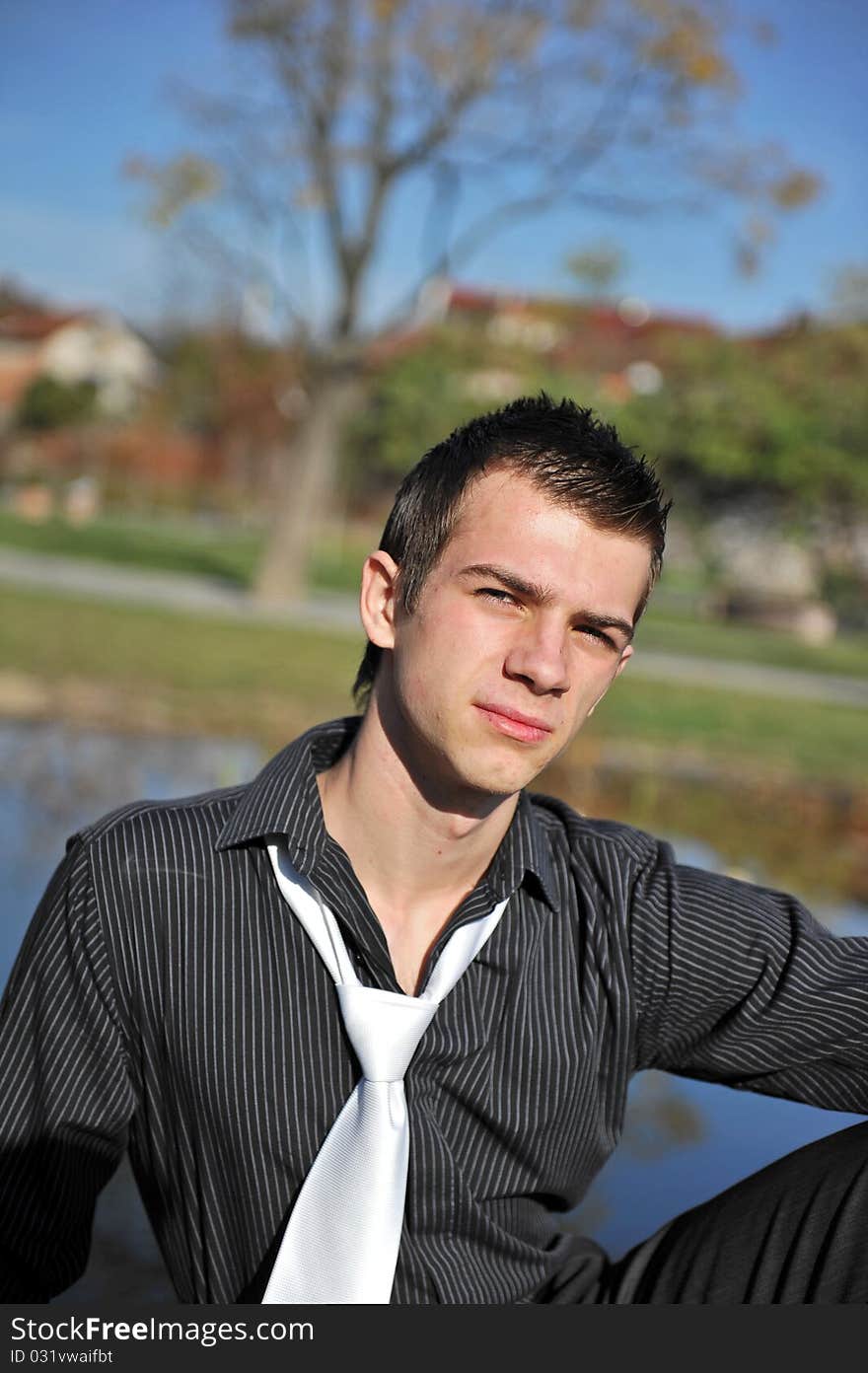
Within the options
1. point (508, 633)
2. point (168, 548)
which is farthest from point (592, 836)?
point (168, 548)

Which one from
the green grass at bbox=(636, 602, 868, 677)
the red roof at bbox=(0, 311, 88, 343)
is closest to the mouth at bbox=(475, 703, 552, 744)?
the green grass at bbox=(636, 602, 868, 677)

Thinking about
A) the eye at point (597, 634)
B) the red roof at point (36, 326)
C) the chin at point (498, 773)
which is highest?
the red roof at point (36, 326)

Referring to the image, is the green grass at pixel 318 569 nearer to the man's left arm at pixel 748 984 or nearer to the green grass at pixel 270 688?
the green grass at pixel 270 688

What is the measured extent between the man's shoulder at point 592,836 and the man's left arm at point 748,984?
0.09ft

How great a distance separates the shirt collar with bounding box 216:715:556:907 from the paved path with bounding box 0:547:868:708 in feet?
37.8

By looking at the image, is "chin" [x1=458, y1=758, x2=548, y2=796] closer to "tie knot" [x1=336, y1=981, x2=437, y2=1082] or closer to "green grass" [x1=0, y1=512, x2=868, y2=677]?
"tie knot" [x1=336, y1=981, x2=437, y2=1082]

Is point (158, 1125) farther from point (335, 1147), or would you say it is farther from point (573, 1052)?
point (573, 1052)

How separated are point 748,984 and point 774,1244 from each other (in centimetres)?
33

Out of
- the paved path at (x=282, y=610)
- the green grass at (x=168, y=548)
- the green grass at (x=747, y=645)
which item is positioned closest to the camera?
the paved path at (x=282, y=610)

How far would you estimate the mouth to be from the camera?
1.99 m

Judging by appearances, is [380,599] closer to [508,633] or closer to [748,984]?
[508,633]

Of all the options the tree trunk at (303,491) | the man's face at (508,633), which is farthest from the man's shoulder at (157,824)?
the tree trunk at (303,491)

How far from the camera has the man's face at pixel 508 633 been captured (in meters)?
1.97

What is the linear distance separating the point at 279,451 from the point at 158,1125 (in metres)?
40.1
